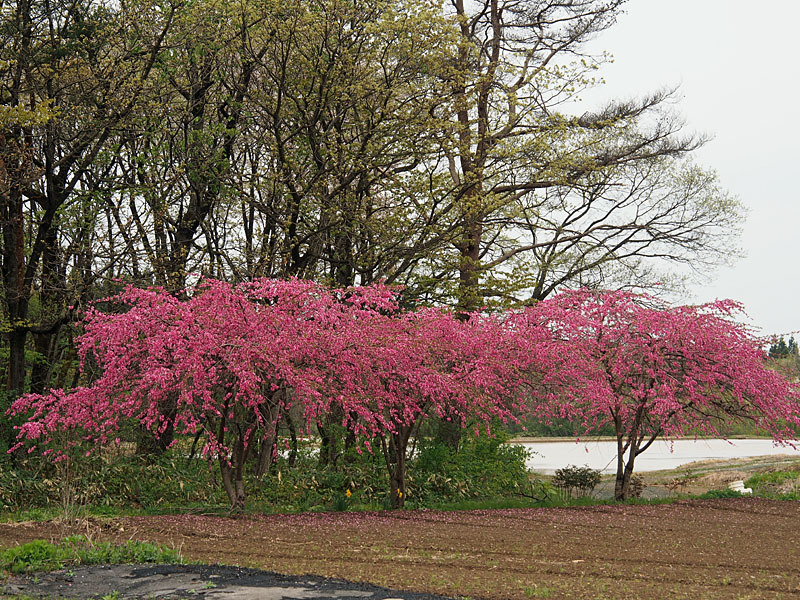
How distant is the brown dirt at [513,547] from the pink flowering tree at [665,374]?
6.13 ft

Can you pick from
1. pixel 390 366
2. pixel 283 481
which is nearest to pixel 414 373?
pixel 390 366

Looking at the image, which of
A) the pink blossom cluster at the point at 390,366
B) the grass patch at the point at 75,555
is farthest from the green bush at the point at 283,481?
the grass patch at the point at 75,555

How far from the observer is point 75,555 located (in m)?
7.99

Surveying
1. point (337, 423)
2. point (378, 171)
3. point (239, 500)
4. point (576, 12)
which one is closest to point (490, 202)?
point (378, 171)

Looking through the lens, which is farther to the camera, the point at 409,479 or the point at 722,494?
the point at 722,494

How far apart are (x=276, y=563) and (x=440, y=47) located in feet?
41.4

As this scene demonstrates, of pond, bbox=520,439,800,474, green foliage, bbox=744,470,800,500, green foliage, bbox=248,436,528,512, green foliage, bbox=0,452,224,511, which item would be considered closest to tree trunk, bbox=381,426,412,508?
green foliage, bbox=248,436,528,512

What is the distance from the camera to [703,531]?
470 inches

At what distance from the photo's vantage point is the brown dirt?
7652 mm

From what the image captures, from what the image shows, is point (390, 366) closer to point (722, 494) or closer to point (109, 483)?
point (109, 483)

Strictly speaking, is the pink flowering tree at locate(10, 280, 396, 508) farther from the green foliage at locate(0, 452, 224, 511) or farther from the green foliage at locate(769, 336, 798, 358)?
the green foliage at locate(769, 336, 798, 358)

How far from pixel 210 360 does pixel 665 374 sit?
8430mm

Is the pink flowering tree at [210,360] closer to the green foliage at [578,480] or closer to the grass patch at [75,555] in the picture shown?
the grass patch at [75,555]

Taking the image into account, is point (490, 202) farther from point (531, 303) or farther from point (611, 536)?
point (611, 536)
